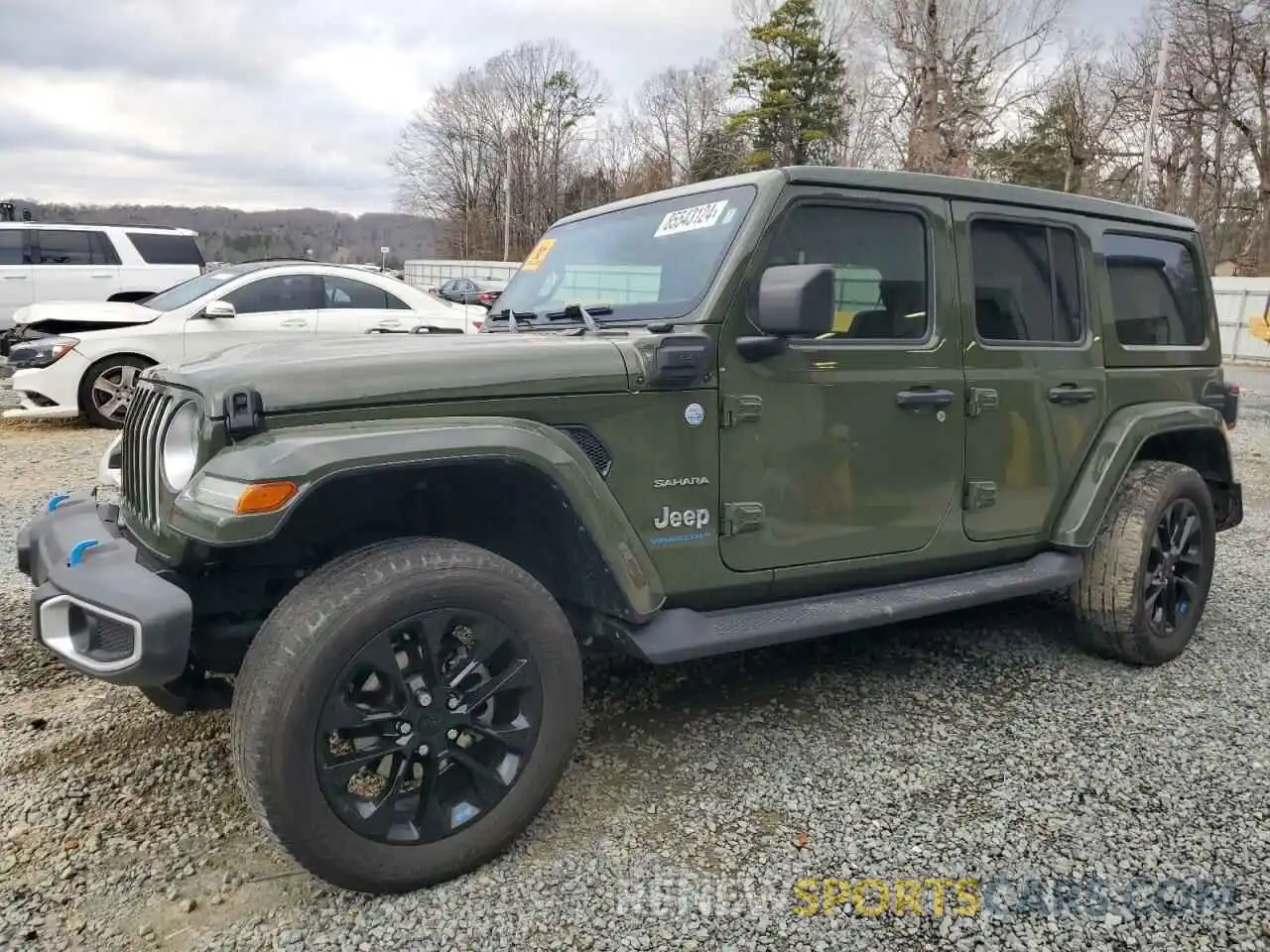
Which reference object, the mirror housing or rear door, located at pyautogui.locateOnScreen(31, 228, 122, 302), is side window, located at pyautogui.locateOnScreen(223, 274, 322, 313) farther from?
the mirror housing

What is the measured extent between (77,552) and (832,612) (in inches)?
89.6

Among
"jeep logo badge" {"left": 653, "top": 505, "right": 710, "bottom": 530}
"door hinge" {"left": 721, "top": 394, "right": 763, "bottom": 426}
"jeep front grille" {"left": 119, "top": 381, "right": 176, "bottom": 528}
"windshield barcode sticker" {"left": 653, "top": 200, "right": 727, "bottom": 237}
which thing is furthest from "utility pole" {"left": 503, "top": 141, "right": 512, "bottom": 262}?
"jeep logo badge" {"left": 653, "top": 505, "right": 710, "bottom": 530}

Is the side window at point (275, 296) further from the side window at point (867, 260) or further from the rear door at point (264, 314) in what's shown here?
the side window at point (867, 260)

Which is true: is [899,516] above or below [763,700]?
above

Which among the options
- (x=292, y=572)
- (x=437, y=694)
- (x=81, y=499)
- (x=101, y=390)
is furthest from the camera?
(x=101, y=390)

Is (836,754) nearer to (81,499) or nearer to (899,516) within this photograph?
(899,516)

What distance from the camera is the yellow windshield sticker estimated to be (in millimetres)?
3949

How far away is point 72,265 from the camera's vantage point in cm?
1314

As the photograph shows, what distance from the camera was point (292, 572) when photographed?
8.98ft

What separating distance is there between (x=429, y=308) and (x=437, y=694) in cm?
780

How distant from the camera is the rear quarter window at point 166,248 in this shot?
13.3 m

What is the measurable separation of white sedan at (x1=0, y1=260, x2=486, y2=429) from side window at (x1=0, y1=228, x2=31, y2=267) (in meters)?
4.00

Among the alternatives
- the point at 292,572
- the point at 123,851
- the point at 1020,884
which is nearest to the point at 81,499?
the point at 292,572

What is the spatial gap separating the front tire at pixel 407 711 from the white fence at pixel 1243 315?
24.1 metres
